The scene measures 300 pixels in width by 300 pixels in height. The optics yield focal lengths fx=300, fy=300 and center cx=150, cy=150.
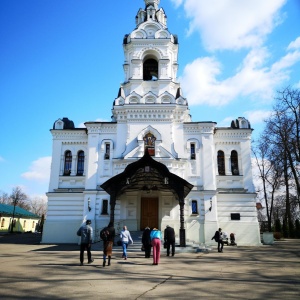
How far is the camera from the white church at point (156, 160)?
22484 millimetres

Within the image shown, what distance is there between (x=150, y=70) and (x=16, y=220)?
43.0 m

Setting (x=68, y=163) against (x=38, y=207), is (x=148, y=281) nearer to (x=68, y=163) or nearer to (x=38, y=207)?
(x=68, y=163)

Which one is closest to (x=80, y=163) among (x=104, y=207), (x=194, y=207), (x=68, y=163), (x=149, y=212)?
(x=68, y=163)

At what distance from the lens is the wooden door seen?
73.5ft

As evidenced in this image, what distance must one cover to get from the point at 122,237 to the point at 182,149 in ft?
39.0

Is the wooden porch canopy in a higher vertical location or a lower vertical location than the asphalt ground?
higher

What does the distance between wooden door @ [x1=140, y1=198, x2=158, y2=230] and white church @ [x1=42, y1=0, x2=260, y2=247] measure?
2.9 inches

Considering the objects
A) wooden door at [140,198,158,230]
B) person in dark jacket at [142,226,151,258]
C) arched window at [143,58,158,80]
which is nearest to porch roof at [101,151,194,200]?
wooden door at [140,198,158,230]

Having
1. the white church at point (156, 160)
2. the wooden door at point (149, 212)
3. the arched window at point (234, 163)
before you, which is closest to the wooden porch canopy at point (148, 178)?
the white church at point (156, 160)

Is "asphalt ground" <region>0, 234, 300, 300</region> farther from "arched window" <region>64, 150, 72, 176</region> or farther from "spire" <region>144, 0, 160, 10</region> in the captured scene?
"spire" <region>144, 0, 160, 10</region>

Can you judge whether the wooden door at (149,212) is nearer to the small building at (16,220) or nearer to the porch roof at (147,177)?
the porch roof at (147,177)

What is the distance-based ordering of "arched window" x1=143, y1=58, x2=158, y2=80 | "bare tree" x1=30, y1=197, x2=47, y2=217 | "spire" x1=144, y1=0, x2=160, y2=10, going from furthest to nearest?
"bare tree" x1=30, y1=197, x2=47, y2=217 < "spire" x1=144, y1=0, x2=160, y2=10 < "arched window" x1=143, y1=58, x2=158, y2=80

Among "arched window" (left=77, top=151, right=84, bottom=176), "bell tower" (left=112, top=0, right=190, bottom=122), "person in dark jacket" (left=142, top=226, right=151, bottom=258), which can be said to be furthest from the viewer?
"arched window" (left=77, top=151, right=84, bottom=176)

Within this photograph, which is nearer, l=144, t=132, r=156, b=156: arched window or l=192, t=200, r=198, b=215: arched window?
l=192, t=200, r=198, b=215: arched window
